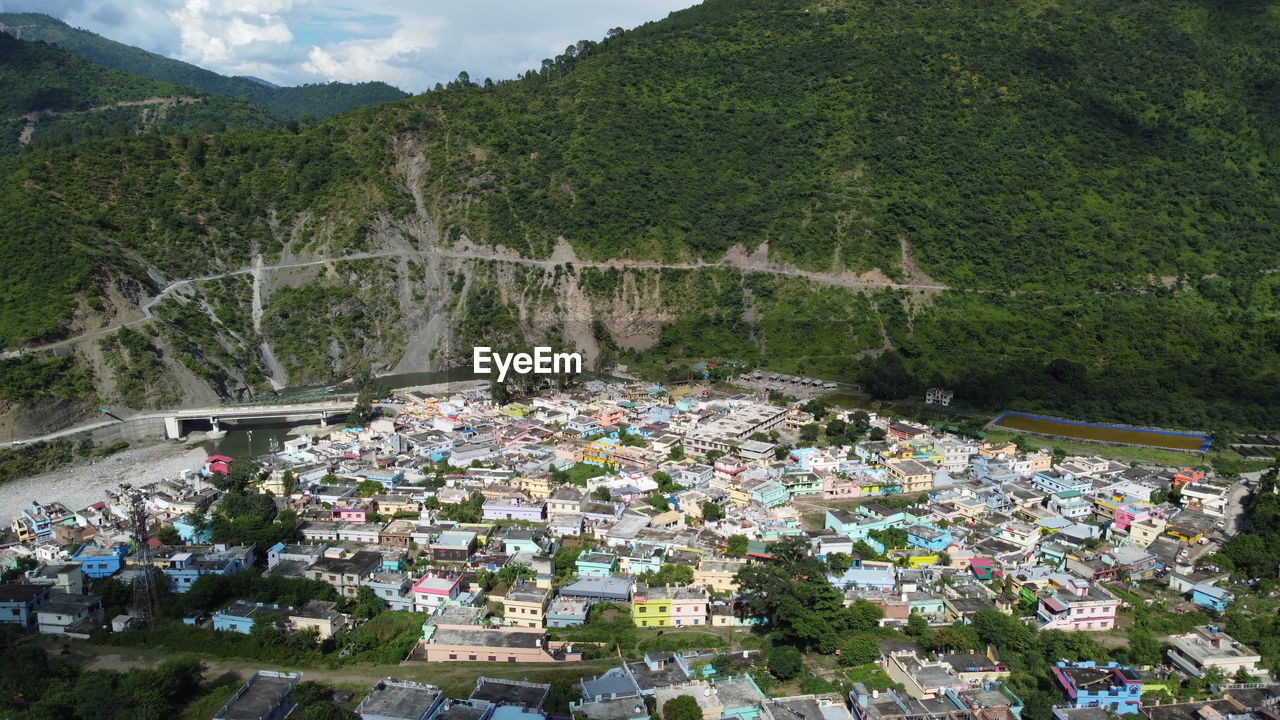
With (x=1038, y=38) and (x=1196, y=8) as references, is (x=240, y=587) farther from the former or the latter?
(x=1196, y=8)

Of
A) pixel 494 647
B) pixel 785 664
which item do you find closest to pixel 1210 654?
pixel 785 664

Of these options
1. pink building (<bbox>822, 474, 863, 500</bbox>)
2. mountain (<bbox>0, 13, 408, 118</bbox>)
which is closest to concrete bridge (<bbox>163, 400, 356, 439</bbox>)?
pink building (<bbox>822, 474, 863, 500</bbox>)

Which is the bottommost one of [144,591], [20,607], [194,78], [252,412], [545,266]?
[20,607]

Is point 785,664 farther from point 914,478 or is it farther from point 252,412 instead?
point 252,412

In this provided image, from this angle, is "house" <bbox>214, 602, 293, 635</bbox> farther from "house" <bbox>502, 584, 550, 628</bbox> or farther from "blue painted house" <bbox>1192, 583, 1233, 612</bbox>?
"blue painted house" <bbox>1192, 583, 1233, 612</bbox>

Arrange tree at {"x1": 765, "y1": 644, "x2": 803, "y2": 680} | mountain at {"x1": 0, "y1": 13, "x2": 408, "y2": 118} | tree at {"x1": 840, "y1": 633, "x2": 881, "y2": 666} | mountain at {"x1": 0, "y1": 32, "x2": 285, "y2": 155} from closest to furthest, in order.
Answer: tree at {"x1": 765, "y1": 644, "x2": 803, "y2": 680} < tree at {"x1": 840, "y1": 633, "x2": 881, "y2": 666} < mountain at {"x1": 0, "y1": 32, "x2": 285, "y2": 155} < mountain at {"x1": 0, "y1": 13, "x2": 408, "y2": 118}
